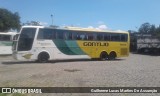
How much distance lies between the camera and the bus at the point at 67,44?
903 inches

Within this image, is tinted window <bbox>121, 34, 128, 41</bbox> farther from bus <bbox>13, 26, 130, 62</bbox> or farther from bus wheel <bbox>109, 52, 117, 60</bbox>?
bus wheel <bbox>109, 52, 117, 60</bbox>

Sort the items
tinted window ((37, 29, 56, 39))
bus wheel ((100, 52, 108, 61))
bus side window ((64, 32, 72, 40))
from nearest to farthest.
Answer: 1. tinted window ((37, 29, 56, 39))
2. bus side window ((64, 32, 72, 40))
3. bus wheel ((100, 52, 108, 61))

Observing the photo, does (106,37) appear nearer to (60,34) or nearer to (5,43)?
(60,34)

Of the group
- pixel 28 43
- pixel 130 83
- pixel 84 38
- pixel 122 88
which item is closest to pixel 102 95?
pixel 122 88

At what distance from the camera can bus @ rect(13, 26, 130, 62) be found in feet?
75.3

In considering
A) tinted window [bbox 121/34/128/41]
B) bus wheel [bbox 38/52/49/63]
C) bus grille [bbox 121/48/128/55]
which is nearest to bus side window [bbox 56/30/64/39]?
bus wheel [bbox 38/52/49/63]

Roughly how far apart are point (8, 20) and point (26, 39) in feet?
136

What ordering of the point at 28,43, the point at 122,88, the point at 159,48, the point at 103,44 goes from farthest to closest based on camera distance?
the point at 159,48 → the point at 103,44 → the point at 28,43 → the point at 122,88

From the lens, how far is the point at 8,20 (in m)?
62.5

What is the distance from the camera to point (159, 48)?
37875mm

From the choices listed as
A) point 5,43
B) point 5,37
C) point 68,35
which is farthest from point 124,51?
point 5,37

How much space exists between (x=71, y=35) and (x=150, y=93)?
15450 millimetres

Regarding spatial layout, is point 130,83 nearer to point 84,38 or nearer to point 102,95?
point 102,95

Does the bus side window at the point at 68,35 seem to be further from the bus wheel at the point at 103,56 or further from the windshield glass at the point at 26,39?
the bus wheel at the point at 103,56
